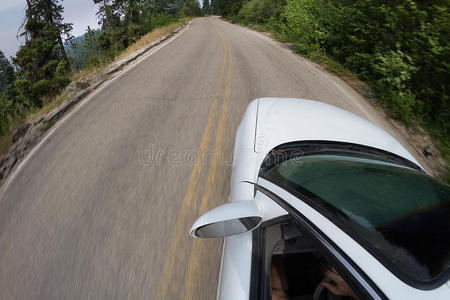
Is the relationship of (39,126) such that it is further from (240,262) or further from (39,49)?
(39,49)

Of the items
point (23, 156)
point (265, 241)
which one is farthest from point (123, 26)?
point (265, 241)

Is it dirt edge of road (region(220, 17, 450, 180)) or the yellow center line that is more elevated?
the yellow center line

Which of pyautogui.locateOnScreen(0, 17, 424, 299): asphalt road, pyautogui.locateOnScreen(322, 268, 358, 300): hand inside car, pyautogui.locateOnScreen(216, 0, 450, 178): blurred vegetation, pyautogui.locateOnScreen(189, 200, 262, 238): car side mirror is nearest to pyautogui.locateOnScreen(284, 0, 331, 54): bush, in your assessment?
pyautogui.locateOnScreen(216, 0, 450, 178): blurred vegetation

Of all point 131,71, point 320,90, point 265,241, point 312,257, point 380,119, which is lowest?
point 380,119

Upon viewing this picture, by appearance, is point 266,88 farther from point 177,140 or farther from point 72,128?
point 72,128

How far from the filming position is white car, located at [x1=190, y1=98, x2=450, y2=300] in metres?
0.84

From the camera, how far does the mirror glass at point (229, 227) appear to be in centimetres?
126

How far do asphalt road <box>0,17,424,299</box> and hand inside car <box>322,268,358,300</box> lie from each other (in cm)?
129

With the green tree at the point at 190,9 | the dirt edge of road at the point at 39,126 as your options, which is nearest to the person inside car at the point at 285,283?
the dirt edge of road at the point at 39,126

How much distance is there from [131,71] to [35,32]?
22.4 m

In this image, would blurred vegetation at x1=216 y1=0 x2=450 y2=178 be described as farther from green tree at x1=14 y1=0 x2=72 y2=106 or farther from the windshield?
green tree at x1=14 y1=0 x2=72 y2=106

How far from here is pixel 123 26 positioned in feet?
66.7

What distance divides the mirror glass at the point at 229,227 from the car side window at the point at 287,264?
0.28 ft

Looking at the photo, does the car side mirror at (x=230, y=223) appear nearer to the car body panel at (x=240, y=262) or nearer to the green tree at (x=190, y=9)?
the car body panel at (x=240, y=262)
